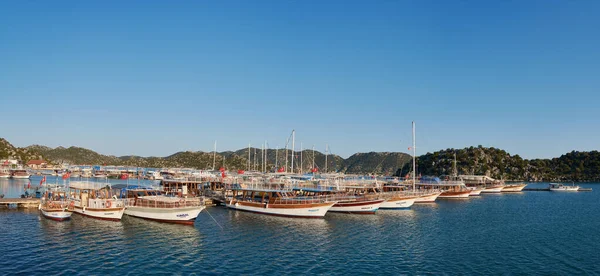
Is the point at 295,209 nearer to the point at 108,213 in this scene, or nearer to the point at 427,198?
the point at 108,213

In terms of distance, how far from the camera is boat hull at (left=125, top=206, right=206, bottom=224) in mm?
54188

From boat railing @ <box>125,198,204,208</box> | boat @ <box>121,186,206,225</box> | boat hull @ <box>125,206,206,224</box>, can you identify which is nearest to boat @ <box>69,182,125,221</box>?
boat @ <box>121,186,206,225</box>

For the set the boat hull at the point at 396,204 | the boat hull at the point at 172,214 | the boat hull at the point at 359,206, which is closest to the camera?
the boat hull at the point at 172,214

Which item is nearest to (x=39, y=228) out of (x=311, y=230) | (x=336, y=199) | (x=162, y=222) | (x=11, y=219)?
(x=11, y=219)

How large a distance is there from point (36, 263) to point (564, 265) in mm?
47564

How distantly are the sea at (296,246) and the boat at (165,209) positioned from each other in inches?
54.2

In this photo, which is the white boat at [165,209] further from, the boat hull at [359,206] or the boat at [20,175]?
the boat at [20,175]

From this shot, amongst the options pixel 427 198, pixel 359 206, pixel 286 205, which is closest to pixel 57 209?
pixel 286 205

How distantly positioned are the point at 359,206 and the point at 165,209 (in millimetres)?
33147

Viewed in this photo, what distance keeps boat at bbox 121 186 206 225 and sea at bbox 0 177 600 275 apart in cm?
138

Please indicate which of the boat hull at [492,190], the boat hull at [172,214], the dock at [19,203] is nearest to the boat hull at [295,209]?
the boat hull at [172,214]

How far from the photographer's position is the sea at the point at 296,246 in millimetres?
34688

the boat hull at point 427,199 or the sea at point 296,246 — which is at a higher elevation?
the boat hull at point 427,199

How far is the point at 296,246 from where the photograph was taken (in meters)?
43.2
